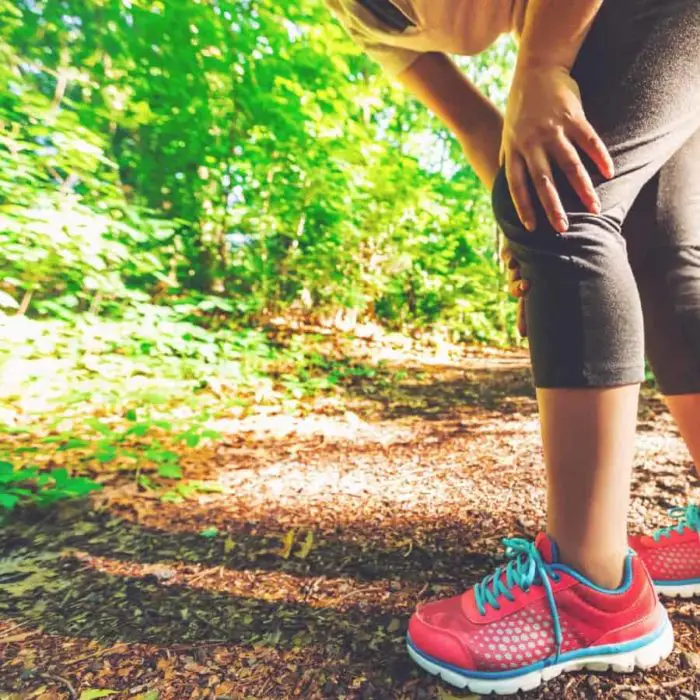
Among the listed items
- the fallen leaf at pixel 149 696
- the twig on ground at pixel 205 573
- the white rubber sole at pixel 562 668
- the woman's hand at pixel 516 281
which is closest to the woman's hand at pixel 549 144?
the woman's hand at pixel 516 281

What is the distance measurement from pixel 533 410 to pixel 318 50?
316 cm

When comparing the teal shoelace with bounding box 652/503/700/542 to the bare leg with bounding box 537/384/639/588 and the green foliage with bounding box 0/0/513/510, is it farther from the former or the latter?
the green foliage with bounding box 0/0/513/510

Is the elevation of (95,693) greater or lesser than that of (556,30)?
lesser

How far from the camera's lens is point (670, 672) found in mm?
808

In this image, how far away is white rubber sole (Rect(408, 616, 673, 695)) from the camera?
0.79 metres

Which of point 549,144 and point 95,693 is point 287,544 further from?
point 549,144

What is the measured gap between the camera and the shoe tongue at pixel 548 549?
83 centimetres

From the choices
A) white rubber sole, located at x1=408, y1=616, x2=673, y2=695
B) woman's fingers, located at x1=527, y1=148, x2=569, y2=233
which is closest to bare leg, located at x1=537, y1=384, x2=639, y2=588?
Answer: white rubber sole, located at x1=408, y1=616, x2=673, y2=695

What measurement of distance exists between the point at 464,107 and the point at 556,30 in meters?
0.44

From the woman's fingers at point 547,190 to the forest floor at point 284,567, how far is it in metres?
0.76

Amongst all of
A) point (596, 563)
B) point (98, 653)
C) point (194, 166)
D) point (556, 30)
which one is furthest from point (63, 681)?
point (194, 166)

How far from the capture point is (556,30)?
744 mm

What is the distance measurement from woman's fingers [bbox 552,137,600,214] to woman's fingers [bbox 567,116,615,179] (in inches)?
0.5

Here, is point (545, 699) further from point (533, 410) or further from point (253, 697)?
point (533, 410)
